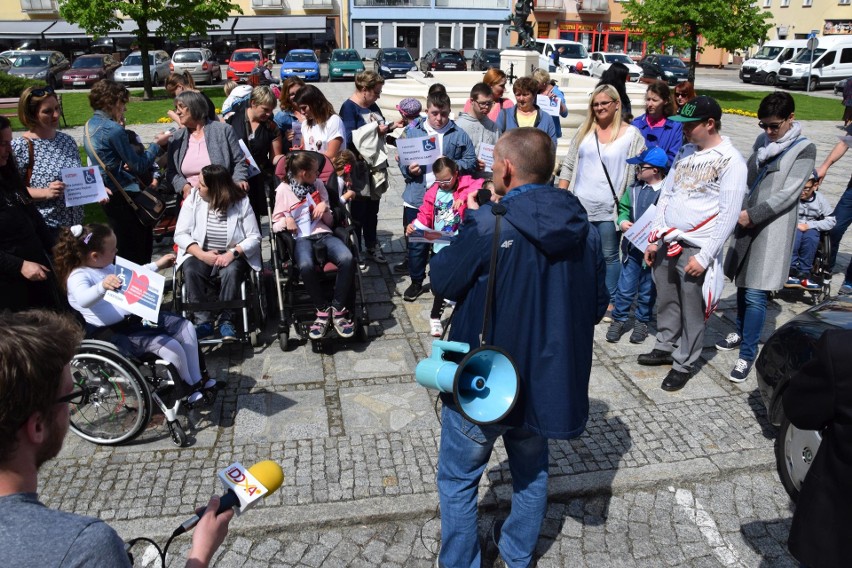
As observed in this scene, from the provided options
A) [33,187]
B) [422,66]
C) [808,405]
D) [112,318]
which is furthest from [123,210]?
[422,66]

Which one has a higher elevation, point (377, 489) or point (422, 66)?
point (422, 66)

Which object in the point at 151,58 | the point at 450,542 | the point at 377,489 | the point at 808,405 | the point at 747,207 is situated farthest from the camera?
the point at 151,58

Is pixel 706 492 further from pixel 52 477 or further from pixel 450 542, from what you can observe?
pixel 52 477

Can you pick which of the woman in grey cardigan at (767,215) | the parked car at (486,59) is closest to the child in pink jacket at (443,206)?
the woman in grey cardigan at (767,215)

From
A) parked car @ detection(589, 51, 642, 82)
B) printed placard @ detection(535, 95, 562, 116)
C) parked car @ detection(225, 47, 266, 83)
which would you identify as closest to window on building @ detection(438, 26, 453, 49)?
parked car @ detection(589, 51, 642, 82)

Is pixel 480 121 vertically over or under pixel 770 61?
under

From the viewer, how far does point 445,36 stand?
5459cm

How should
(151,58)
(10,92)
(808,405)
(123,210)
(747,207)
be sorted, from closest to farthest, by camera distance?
(808,405)
(747,207)
(123,210)
(10,92)
(151,58)

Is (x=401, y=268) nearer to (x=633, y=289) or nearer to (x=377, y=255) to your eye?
→ (x=377, y=255)

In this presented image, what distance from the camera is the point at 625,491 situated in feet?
13.5

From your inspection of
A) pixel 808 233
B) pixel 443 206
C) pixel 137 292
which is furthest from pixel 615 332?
pixel 137 292

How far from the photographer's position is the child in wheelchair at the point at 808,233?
269 inches

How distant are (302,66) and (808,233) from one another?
28.1m

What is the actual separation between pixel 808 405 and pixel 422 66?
35.5 metres
